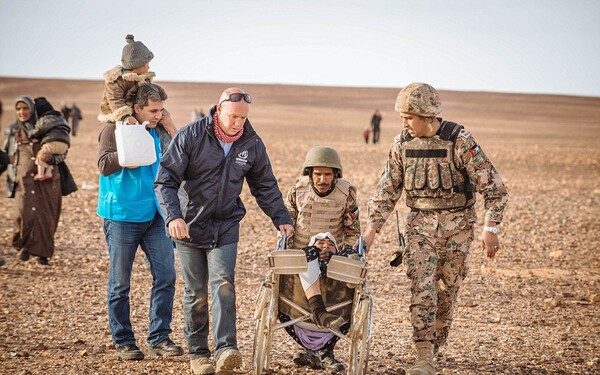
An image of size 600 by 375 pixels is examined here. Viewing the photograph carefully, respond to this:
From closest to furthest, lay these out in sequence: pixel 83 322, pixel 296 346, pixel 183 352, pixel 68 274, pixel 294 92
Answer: pixel 183 352
pixel 296 346
pixel 83 322
pixel 68 274
pixel 294 92

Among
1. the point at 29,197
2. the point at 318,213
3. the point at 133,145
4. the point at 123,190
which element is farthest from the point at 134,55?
the point at 29,197

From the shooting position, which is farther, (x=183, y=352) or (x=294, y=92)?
(x=294, y=92)

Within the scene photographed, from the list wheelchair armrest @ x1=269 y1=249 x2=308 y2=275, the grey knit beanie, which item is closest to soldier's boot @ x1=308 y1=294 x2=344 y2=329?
wheelchair armrest @ x1=269 y1=249 x2=308 y2=275

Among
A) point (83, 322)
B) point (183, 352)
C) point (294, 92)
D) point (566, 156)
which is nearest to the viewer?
point (183, 352)

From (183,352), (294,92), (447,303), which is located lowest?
(183,352)

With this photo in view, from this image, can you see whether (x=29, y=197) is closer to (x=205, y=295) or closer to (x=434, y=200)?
(x=205, y=295)

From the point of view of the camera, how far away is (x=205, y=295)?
20.8 feet

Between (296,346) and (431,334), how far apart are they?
1.42 meters

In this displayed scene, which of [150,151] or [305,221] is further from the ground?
[150,151]

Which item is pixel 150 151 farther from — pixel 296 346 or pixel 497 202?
pixel 497 202

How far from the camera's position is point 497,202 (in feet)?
21.7

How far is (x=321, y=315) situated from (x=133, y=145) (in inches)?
78.1

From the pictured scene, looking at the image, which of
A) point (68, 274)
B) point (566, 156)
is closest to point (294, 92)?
point (566, 156)

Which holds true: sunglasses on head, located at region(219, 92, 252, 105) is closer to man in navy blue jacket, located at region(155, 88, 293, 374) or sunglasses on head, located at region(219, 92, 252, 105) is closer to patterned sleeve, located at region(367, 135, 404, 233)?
man in navy blue jacket, located at region(155, 88, 293, 374)
